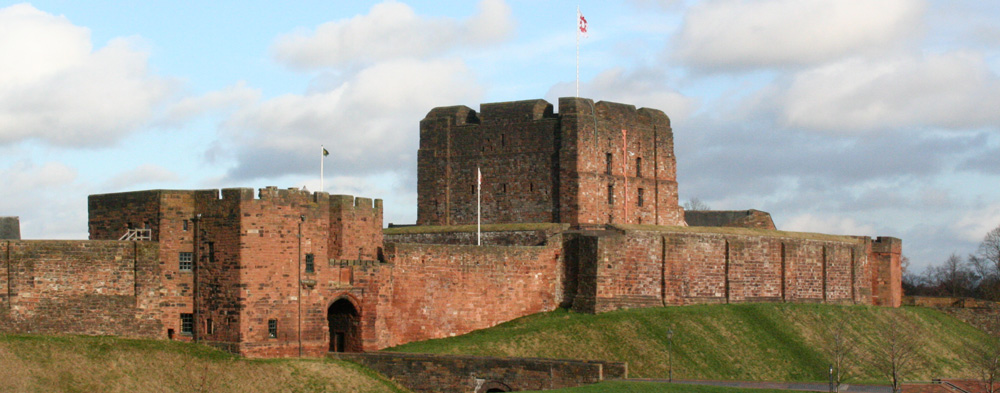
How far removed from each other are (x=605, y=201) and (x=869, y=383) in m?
14.7

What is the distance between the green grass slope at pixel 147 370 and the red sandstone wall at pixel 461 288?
489cm

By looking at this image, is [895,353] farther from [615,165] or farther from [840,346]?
[615,165]

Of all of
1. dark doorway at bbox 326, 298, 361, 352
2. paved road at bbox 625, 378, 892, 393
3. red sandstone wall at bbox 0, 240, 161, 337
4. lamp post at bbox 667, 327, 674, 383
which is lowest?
paved road at bbox 625, 378, 892, 393

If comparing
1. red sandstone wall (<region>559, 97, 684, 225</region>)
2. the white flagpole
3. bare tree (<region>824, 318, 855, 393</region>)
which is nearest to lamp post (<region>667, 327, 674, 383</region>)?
bare tree (<region>824, 318, 855, 393</region>)

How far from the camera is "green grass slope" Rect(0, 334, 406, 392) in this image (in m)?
33.3

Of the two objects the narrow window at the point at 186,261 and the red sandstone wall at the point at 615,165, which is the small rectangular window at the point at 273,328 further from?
the red sandstone wall at the point at 615,165

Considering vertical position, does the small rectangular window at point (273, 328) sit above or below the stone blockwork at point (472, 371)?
above

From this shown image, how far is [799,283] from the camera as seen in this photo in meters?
56.5

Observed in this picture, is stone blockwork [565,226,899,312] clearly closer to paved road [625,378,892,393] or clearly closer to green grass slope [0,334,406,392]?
paved road [625,378,892,393]

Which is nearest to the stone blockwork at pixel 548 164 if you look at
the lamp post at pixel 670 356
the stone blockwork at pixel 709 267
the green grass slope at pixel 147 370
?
the stone blockwork at pixel 709 267

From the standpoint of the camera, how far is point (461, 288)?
45688mm

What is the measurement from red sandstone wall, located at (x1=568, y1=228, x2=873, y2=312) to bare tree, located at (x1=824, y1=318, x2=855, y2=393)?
3.52 m

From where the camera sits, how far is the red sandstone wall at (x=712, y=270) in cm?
4884

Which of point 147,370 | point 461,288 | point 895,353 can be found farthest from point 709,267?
point 147,370
